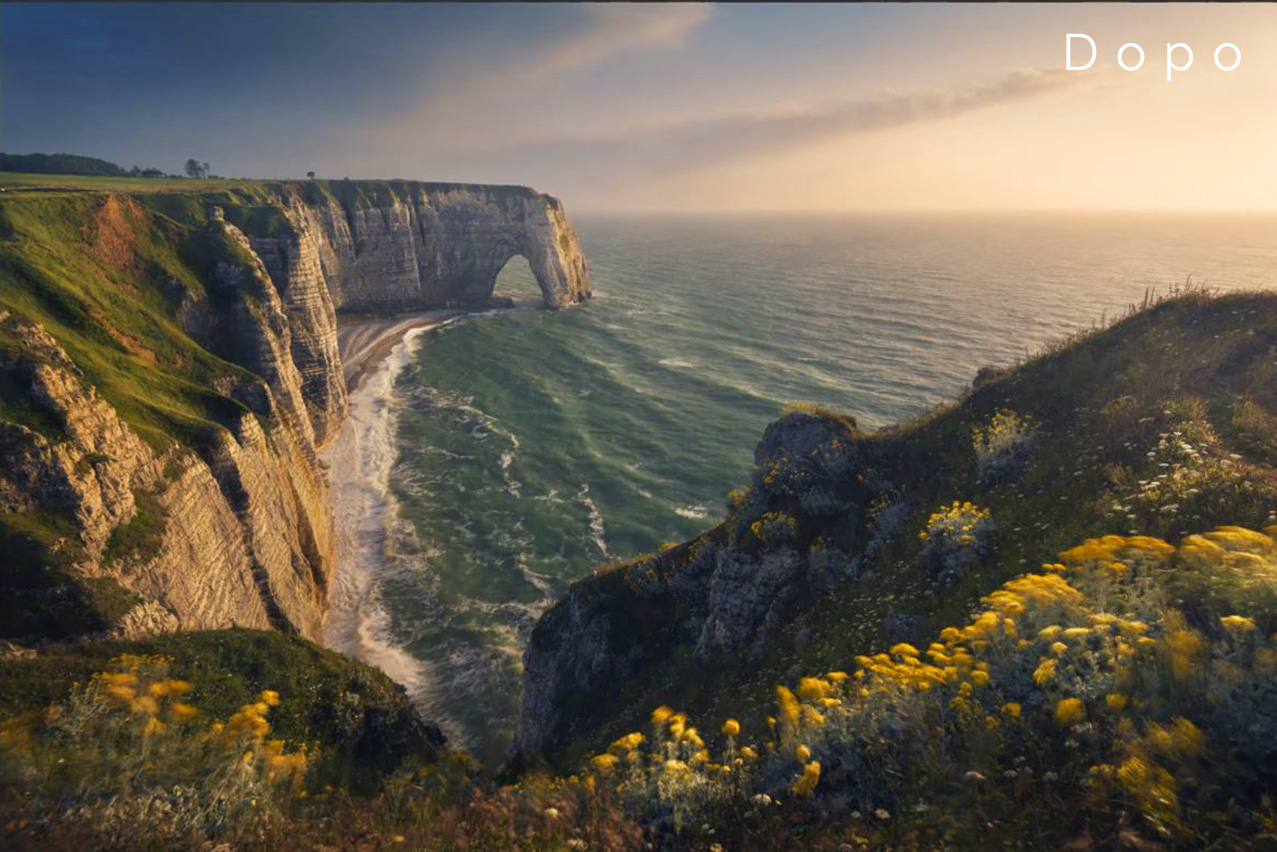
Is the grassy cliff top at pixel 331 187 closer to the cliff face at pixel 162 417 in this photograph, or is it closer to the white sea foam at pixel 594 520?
the cliff face at pixel 162 417

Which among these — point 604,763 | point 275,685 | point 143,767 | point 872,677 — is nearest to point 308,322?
point 275,685

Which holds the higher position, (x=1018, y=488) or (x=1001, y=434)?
(x=1001, y=434)

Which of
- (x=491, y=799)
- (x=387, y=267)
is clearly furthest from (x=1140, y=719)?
(x=387, y=267)

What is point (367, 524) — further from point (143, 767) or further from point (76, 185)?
point (76, 185)

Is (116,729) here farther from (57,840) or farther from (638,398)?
(638,398)

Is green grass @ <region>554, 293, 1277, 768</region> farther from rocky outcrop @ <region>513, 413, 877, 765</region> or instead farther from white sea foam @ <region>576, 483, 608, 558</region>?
white sea foam @ <region>576, 483, 608, 558</region>

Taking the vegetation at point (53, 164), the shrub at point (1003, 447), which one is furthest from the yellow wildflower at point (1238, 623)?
the vegetation at point (53, 164)
